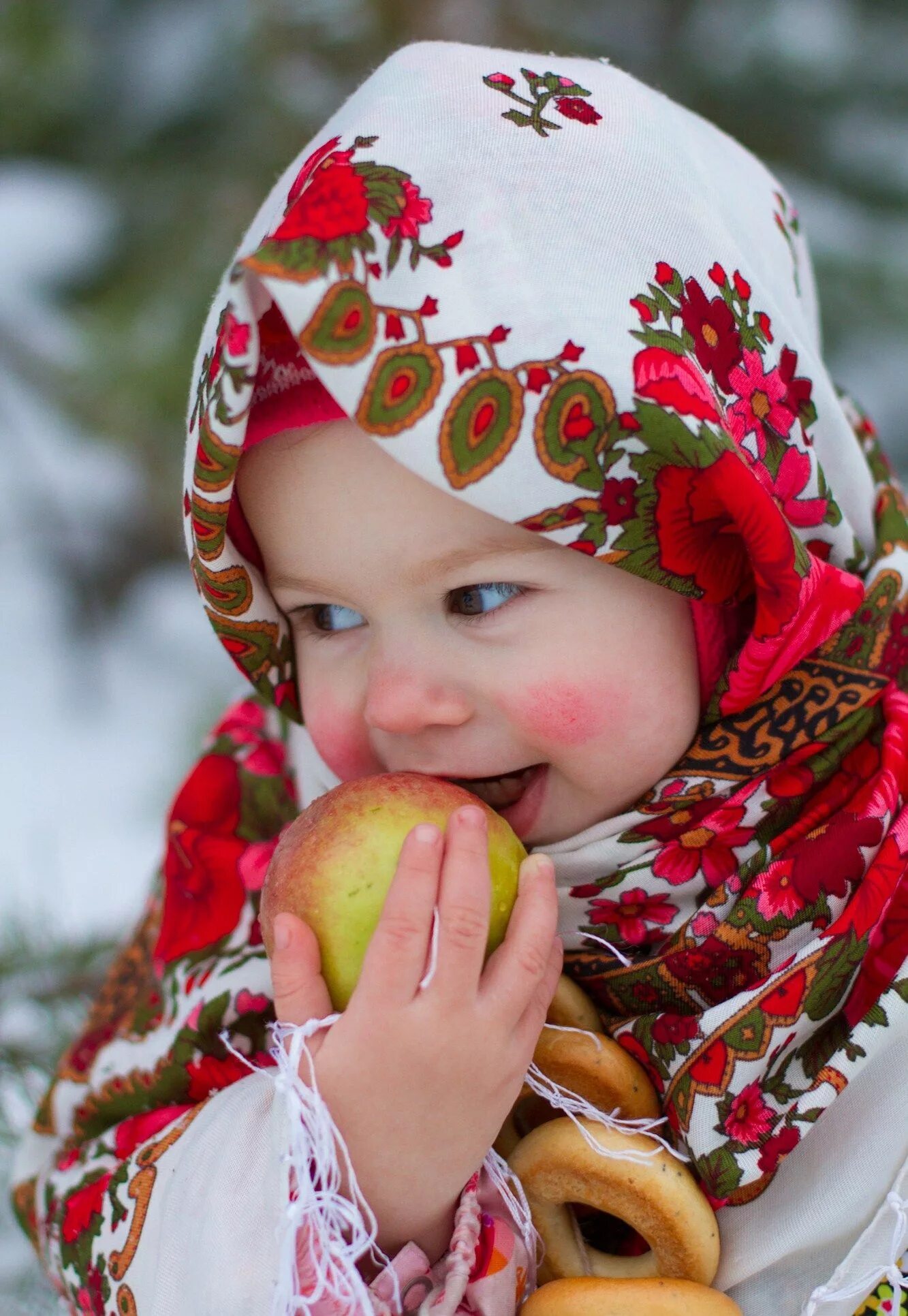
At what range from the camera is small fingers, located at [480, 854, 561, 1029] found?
73 centimetres

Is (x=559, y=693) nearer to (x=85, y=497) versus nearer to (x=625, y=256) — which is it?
(x=625, y=256)

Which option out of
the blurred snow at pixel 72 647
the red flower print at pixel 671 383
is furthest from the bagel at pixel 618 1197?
the blurred snow at pixel 72 647

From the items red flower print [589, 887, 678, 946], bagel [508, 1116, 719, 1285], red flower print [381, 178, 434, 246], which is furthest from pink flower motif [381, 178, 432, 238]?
bagel [508, 1116, 719, 1285]

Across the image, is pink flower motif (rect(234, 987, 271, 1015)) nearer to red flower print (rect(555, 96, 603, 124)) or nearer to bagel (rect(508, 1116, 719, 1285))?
bagel (rect(508, 1116, 719, 1285))

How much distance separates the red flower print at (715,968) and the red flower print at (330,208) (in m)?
0.50

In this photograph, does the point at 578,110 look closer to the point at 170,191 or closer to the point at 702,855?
the point at 702,855

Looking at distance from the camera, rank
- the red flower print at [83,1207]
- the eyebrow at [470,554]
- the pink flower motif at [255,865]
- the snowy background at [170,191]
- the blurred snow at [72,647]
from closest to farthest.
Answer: the eyebrow at [470,554] < the red flower print at [83,1207] < the pink flower motif at [255,865] < the snowy background at [170,191] < the blurred snow at [72,647]

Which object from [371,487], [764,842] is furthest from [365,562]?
[764,842]

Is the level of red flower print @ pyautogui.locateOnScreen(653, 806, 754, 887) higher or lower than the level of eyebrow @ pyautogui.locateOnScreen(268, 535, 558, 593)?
lower

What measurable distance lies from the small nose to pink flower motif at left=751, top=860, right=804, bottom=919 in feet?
0.73

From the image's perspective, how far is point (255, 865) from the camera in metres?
1.03

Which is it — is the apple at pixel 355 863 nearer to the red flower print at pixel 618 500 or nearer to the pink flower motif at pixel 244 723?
the red flower print at pixel 618 500

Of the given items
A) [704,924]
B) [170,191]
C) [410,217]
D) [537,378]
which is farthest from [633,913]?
[170,191]

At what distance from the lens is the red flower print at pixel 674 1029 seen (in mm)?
814
